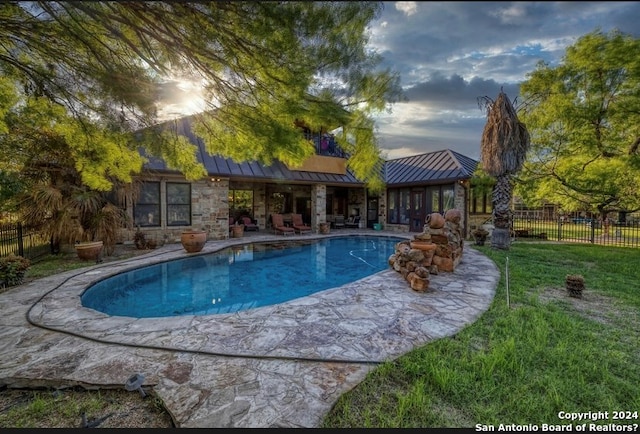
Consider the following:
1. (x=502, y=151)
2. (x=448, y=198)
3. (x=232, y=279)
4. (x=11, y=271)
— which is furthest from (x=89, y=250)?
(x=448, y=198)

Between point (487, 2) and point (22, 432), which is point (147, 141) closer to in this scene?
point (22, 432)

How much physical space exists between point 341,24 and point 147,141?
3264 millimetres

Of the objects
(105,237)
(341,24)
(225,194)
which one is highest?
(341,24)

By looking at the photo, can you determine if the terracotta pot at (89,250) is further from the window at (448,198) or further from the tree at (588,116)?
the tree at (588,116)

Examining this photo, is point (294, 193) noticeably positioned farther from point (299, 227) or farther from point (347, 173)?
point (347, 173)

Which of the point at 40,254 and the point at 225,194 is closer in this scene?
the point at 40,254

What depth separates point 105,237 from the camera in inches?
346

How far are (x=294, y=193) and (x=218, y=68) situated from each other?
567 inches

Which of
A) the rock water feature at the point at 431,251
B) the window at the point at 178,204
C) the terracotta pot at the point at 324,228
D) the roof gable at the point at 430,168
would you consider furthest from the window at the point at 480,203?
the window at the point at 178,204

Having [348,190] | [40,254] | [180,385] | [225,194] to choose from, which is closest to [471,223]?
[348,190]

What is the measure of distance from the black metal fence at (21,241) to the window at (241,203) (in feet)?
28.1

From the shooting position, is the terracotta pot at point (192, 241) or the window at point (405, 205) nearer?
the terracotta pot at point (192, 241)

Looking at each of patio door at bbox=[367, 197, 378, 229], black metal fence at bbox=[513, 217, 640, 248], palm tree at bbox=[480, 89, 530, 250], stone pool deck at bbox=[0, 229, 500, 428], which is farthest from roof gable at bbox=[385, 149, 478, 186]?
stone pool deck at bbox=[0, 229, 500, 428]

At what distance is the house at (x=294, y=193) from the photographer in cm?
1143
